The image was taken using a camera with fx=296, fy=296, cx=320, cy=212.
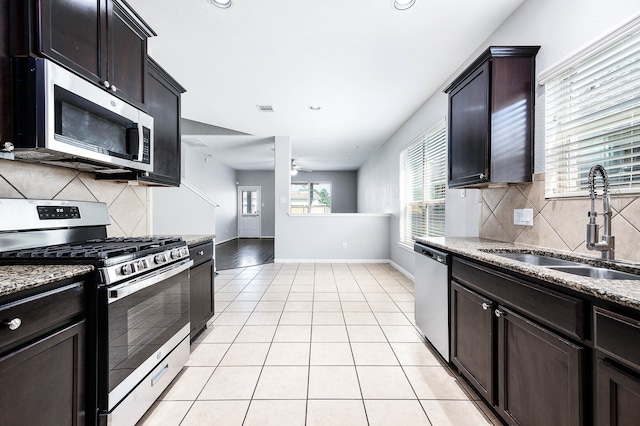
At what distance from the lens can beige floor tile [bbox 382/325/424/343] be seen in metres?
2.53

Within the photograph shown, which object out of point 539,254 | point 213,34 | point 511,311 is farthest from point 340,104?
point 511,311

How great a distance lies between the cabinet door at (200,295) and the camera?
2.34 metres

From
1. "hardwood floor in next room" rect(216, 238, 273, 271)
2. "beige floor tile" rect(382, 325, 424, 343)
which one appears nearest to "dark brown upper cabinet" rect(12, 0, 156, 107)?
"beige floor tile" rect(382, 325, 424, 343)

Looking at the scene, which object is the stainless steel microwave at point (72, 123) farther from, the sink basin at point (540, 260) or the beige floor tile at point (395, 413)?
the sink basin at point (540, 260)

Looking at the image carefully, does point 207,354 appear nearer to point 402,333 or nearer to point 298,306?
point 298,306

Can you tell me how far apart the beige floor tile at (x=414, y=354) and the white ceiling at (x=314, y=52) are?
2.61 m

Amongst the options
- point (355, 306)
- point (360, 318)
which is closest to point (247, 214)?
point (355, 306)

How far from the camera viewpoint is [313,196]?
37.4 feet

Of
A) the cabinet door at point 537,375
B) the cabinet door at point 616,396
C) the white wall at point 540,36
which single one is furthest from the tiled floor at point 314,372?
the white wall at point 540,36

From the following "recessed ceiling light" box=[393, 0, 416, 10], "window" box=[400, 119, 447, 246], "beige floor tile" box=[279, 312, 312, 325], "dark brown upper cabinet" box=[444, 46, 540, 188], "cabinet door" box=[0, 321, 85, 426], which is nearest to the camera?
"cabinet door" box=[0, 321, 85, 426]

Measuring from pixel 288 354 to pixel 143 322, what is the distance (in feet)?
3.68

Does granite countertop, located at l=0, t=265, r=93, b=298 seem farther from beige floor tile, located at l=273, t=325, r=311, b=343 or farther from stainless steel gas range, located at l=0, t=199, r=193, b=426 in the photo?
beige floor tile, located at l=273, t=325, r=311, b=343

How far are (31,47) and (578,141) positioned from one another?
2.76m

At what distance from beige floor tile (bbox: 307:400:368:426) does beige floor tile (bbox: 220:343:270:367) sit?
0.63 m
